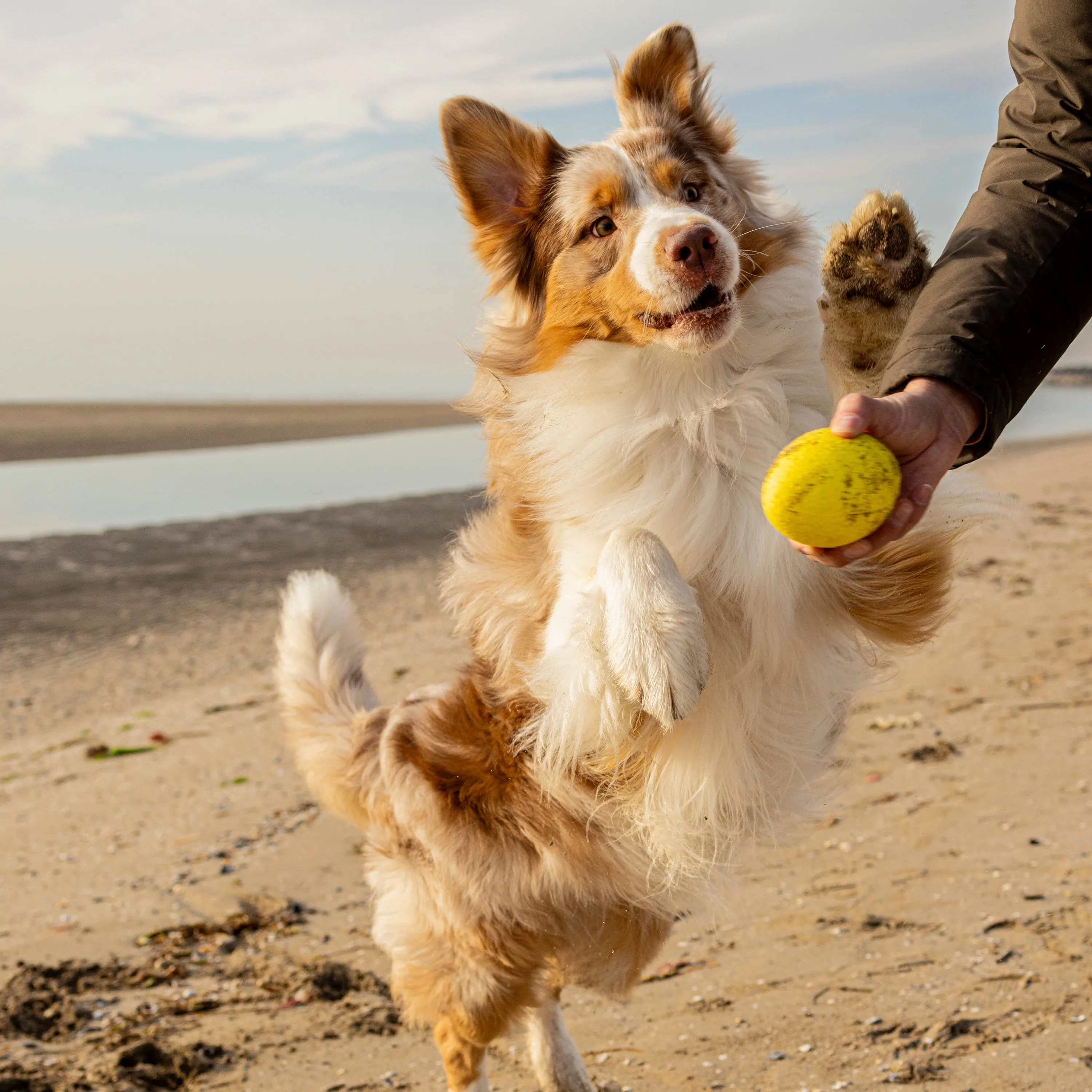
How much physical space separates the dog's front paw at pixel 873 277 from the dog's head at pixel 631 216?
0.45 meters

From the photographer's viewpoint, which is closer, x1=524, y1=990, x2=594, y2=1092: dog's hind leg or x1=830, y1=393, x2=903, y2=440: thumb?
x1=830, y1=393, x2=903, y2=440: thumb

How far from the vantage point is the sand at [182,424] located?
2409cm

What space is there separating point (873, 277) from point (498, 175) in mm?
1523

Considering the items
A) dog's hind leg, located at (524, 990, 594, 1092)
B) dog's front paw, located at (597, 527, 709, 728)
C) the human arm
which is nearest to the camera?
the human arm

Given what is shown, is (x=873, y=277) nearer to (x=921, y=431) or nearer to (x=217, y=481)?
(x=921, y=431)

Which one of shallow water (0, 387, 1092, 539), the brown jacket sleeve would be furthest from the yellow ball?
shallow water (0, 387, 1092, 539)

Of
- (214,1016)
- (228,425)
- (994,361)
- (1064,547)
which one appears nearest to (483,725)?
(214,1016)

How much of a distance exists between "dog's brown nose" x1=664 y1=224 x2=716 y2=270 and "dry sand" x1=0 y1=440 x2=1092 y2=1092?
1.19 m

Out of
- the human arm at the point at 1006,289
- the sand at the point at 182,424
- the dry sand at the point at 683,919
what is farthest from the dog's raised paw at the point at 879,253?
the sand at the point at 182,424

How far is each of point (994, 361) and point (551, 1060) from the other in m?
2.86

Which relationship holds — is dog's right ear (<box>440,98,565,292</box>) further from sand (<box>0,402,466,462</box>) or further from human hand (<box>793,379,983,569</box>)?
sand (<box>0,402,466,462</box>)

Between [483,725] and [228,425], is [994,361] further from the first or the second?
[228,425]

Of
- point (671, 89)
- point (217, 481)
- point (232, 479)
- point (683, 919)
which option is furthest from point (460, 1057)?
point (232, 479)

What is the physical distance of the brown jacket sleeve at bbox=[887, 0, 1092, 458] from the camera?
1921 millimetres
